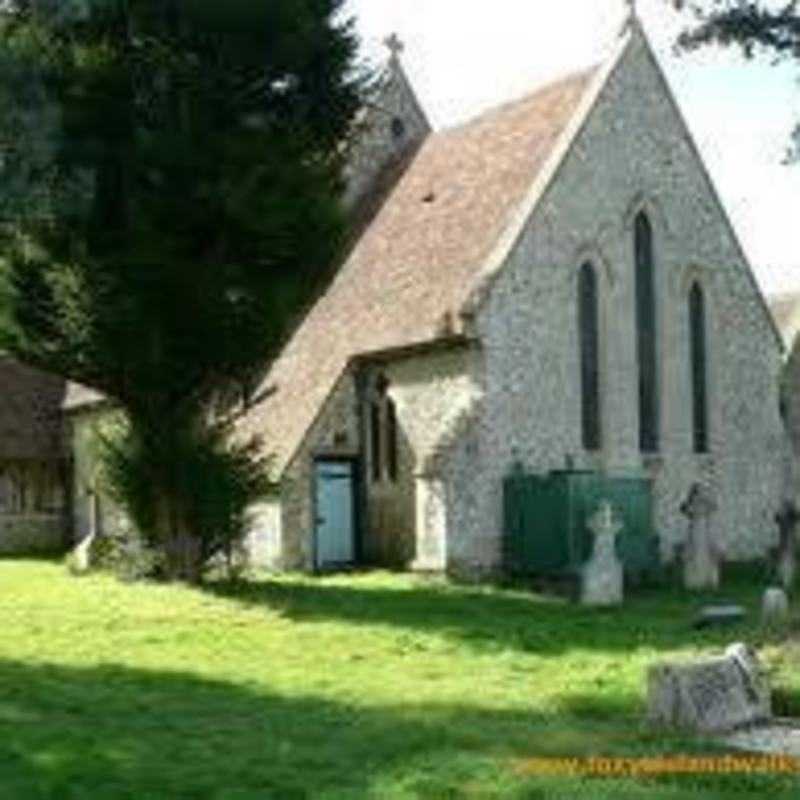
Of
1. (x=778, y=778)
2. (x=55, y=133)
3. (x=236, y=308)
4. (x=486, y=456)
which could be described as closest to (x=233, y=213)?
(x=236, y=308)

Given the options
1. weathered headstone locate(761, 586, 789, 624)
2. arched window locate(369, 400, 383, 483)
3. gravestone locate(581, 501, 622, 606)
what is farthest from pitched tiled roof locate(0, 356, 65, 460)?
weathered headstone locate(761, 586, 789, 624)

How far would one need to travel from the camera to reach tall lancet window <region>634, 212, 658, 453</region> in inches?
1479

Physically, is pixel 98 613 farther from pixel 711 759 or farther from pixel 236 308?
pixel 711 759

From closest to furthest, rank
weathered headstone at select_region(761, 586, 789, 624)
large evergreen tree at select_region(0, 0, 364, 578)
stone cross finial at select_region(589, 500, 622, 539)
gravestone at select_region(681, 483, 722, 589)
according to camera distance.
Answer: weathered headstone at select_region(761, 586, 789, 624) < large evergreen tree at select_region(0, 0, 364, 578) < stone cross finial at select_region(589, 500, 622, 539) < gravestone at select_region(681, 483, 722, 589)

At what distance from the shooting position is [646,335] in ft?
124

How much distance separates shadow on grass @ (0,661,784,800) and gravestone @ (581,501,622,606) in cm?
1214

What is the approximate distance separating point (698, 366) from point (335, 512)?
25.7 ft

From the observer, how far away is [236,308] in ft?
99.0

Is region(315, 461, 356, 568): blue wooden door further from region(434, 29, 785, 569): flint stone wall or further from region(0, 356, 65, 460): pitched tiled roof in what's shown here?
region(0, 356, 65, 460): pitched tiled roof

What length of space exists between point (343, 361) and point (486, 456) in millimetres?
4526

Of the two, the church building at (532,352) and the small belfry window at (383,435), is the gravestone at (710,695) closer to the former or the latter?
the church building at (532,352)

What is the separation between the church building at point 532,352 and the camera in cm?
3462

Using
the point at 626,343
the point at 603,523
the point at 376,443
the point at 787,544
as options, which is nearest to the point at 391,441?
the point at 376,443

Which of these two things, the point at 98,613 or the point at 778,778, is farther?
the point at 98,613
